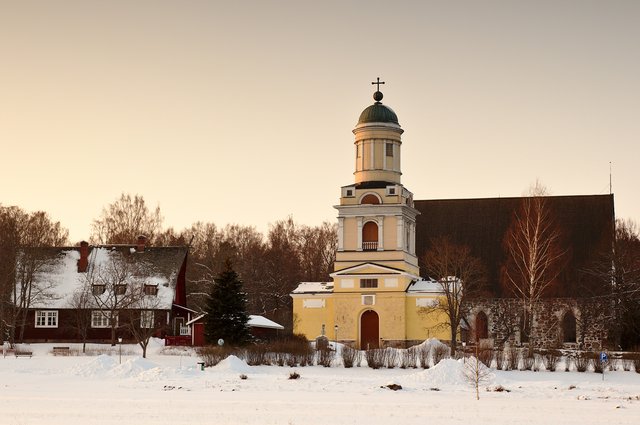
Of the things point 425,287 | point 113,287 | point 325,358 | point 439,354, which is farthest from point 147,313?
point 439,354

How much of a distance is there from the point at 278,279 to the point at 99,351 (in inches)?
1273

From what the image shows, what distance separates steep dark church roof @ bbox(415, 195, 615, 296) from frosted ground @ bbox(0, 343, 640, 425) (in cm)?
2099

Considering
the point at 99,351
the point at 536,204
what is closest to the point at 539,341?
the point at 536,204

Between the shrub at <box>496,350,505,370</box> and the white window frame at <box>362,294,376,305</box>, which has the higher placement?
the white window frame at <box>362,294,376,305</box>

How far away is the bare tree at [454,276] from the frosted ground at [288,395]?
12.5 metres

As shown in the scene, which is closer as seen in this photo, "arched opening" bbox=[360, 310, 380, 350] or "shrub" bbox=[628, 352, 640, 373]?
"shrub" bbox=[628, 352, 640, 373]

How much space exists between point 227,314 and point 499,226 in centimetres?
2195

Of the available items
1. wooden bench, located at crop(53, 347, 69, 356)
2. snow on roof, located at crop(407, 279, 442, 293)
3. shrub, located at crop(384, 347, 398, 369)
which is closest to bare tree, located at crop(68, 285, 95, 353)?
wooden bench, located at crop(53, 347, 69, 356)

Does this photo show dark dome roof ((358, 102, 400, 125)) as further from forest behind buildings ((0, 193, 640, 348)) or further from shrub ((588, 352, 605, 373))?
shrub ((588, 352, 605, 373))

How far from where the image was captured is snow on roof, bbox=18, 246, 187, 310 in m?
57.9

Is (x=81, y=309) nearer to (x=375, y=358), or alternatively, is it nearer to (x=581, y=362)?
(x=375, y=358)

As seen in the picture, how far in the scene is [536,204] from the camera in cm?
5556

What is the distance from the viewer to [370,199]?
57.1 meters

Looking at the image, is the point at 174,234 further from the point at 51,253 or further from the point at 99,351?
the point at 99,351
